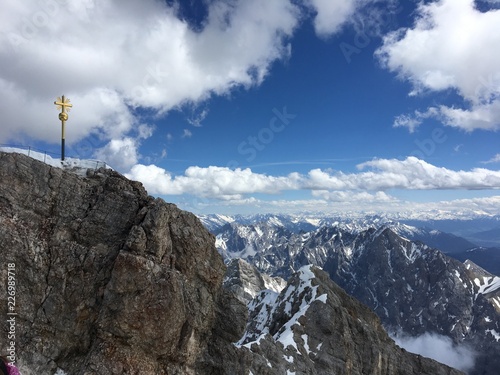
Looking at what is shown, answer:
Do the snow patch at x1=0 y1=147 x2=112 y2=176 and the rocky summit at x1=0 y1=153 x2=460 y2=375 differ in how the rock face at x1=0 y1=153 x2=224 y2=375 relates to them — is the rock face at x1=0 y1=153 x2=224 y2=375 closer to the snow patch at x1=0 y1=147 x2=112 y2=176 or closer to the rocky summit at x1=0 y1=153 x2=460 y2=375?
the rocky summit at x1=0 y1=153 x2=460 y2=375

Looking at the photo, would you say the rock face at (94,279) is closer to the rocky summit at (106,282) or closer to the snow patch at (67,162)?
the rocky summit at (106,282)

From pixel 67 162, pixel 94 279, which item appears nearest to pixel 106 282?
pixel 94 279

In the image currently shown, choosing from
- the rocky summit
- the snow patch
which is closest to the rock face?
the rocky summit

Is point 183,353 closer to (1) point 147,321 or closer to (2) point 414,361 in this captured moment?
(1) point 147,321

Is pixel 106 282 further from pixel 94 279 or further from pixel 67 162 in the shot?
pixel 67 162

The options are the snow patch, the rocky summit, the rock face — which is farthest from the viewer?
the snow patch

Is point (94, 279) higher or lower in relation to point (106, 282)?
higher

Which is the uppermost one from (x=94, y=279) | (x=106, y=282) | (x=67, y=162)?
(x=67, y=162)

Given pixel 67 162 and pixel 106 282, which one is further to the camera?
pixel 67 162

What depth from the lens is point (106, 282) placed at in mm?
33000

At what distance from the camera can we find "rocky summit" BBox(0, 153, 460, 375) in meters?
30.3

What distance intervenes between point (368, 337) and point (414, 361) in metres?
20.9

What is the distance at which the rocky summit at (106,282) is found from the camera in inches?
1193

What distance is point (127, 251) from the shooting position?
1336 inches
